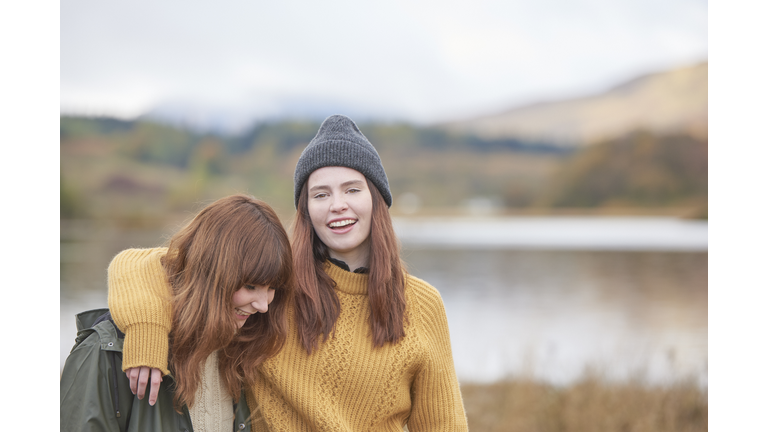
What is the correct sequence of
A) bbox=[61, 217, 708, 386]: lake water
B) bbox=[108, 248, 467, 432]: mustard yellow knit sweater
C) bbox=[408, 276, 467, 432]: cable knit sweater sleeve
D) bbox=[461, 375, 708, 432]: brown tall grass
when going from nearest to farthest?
1. bbox=[108, 248, 467, 432]: mustard yellow knit sweater
2. bbox=[408, 276, 467, 432]: cable knit sweater sleeve
3. bbox=[461, 375, 708, 432]: brown tall grass
4. bbox=[61, 217, 708, 386]: lake water

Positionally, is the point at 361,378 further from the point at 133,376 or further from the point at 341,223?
the point at 133,376

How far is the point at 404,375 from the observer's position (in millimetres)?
2301

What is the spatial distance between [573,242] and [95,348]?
2771 centimetres

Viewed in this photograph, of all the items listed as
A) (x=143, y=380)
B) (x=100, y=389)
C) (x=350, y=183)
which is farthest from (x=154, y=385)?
(x=350, y=183)

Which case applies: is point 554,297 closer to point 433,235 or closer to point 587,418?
point 587,418

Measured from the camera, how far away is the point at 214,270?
1.93 m

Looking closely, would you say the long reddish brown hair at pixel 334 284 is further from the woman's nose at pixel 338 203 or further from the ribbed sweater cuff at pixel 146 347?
the ribbed sweater cuff at pixel 146 347

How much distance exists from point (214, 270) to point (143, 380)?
1.30 feet

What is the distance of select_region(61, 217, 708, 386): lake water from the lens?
20.5 ft

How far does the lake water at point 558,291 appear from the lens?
6246 millimetres

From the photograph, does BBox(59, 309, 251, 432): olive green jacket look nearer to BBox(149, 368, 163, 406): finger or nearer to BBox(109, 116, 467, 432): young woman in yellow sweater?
BBox(149, 368, 163, 406): finger

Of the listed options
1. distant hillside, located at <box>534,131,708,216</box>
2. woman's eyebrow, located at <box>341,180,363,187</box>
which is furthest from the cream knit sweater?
distant hillside, located at <box>534,131,708,216</box>

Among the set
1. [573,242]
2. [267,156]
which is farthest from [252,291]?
[573,242]

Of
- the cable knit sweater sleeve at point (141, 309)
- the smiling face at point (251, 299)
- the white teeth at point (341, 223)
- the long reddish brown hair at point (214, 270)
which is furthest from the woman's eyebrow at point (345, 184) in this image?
the cable knit sweater sleeve at point (141, 309)
